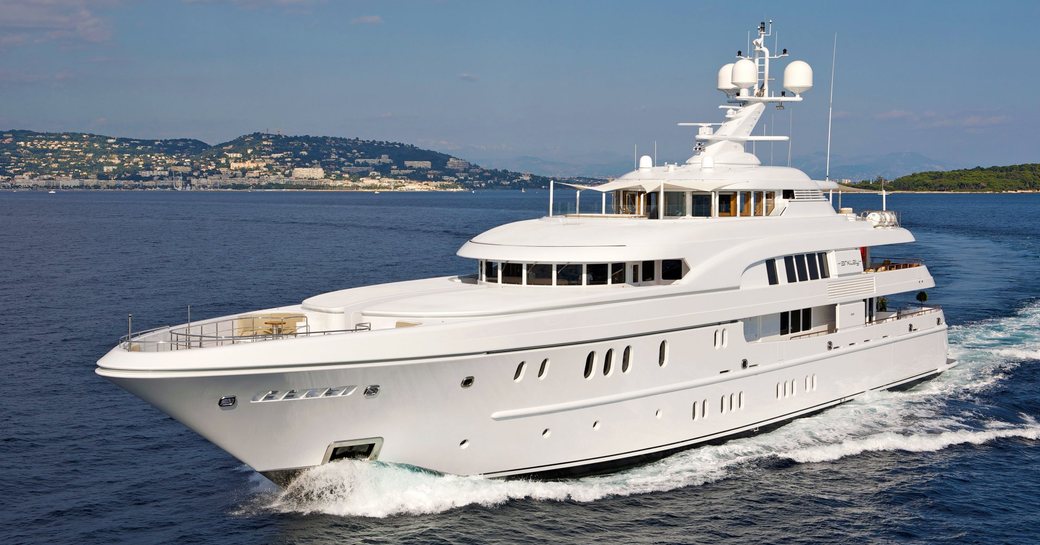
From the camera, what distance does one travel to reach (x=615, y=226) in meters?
22.3

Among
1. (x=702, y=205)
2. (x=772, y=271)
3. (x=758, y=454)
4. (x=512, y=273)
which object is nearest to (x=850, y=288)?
(x=772, y=271)

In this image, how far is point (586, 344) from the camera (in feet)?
62.4

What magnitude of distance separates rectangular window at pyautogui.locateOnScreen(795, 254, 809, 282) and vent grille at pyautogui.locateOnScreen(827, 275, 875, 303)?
0.96 metres

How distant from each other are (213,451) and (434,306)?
726 cm

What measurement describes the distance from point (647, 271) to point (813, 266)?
5571 millimetres

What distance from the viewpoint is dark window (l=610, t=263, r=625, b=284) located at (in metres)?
20.9

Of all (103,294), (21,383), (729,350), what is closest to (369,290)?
(729,350)

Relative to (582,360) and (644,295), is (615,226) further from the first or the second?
(582,360)

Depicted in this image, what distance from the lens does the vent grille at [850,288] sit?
24.9 m

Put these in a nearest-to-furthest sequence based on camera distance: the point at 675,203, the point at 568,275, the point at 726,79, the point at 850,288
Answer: the point at 568,275, the point at 675,203, the point at 850,288, the point at 726,79

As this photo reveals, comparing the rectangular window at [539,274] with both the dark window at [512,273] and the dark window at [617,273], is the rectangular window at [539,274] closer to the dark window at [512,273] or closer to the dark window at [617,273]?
the dark window at [512,273]

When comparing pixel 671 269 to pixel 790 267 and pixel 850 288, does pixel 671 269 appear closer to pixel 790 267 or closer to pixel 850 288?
pixel 790 267

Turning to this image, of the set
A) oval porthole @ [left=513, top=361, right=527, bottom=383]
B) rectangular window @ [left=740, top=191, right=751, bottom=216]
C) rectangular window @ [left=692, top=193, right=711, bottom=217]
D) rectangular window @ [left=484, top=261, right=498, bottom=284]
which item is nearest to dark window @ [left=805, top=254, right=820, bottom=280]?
rectangular window @ [left=740, top=191, right=751, bottom=216]

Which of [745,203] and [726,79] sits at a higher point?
[726,79]
